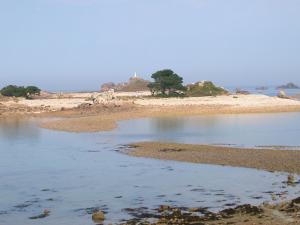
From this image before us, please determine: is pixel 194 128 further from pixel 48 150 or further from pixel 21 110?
pixel 21 110

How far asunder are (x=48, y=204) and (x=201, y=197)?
3331 mm

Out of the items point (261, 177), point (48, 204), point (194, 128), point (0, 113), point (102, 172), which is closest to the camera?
point (48, 204)

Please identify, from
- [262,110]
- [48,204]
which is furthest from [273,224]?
[262,110]

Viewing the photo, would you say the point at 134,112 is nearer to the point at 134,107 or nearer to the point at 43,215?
the point at 134,107

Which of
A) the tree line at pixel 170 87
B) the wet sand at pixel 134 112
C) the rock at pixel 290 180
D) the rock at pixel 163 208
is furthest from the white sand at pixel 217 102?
the rock at pixel 163 208

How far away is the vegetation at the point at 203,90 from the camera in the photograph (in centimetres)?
5662

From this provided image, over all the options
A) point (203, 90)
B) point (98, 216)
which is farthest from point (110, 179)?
point (203, 90)

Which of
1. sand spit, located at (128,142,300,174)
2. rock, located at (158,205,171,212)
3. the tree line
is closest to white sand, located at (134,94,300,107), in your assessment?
the tree line

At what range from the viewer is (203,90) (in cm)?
5756

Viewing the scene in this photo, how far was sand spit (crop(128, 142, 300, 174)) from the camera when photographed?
636 inches

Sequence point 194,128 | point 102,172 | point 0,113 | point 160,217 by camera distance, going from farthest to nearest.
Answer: point 0,113
point 194,128
point 102,172
point 160,217

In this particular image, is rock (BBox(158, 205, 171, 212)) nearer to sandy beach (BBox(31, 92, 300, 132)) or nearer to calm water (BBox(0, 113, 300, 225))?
calm water (BBox(0, 113, 300, 225))

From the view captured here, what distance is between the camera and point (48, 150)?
21938 mm

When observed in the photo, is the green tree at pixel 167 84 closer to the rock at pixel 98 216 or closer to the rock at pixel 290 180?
the rock at pixel 290 180
